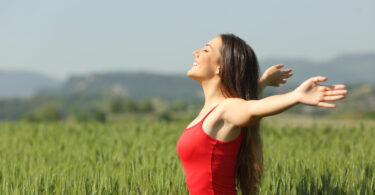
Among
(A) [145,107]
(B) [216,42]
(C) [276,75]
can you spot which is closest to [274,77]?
(C) [276,75]

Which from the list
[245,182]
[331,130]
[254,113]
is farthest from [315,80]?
[331,130]

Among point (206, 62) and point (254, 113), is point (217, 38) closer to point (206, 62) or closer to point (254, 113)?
point (206, 62)

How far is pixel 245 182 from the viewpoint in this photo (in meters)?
2.59

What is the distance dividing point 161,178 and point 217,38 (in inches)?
50.3

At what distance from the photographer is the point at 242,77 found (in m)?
2.34

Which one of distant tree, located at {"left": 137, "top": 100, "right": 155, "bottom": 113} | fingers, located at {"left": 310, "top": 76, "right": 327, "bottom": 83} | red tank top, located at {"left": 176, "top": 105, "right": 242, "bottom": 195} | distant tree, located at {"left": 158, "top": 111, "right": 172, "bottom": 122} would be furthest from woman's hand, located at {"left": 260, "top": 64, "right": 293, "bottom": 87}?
distant tree, located at {"left": 137, "top": 100, "right": 155, "bottom": 113}

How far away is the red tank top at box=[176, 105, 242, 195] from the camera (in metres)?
2.28

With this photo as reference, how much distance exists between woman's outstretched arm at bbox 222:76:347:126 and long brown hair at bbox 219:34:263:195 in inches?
8.2

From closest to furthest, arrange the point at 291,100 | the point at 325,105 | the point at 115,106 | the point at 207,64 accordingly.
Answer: the point at 325,105
the point at 291,100
the point at 207,64
the point at 115,106

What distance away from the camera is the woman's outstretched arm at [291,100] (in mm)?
1902

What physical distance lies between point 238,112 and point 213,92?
1.08 ft

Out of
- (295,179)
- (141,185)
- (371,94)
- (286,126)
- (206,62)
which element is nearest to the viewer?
(206,62)

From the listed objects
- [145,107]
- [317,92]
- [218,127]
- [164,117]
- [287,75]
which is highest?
[317,92]

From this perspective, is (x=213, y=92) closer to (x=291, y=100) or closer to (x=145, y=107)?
(x=291, y=100)
